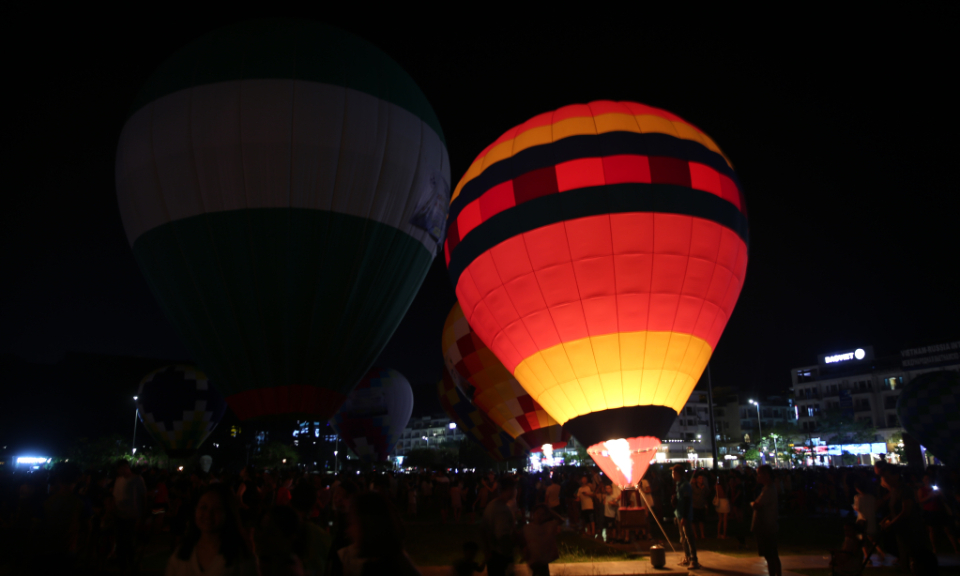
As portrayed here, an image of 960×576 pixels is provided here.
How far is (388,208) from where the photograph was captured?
11555mm

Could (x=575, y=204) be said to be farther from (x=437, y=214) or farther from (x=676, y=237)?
(x=437, y=214)

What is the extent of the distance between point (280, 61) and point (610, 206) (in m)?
6.52

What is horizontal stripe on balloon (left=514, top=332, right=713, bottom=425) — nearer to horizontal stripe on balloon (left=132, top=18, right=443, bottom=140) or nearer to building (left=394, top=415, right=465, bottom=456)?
horizontal stripe on balloon (left=132, top=18, right=443, bottom=140)

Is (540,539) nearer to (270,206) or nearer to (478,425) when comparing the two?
(270,206)

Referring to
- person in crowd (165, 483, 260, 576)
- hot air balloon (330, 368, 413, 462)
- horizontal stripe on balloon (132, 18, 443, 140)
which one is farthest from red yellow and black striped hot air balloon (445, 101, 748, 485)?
hot air balloon (330, 368, 413, 462)

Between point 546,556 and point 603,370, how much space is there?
422 centimetres

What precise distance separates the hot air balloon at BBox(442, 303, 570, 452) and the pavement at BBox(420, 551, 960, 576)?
9952mm

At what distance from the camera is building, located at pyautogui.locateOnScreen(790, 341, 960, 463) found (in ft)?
196

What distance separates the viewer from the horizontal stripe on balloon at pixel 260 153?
1065cm

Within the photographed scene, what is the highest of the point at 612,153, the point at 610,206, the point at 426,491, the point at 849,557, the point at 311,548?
the point at 612,153

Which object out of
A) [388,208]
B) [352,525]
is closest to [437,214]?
[388,208]

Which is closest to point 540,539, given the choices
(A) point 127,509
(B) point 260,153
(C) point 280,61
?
(A) point 127,509

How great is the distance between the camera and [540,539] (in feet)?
16.5

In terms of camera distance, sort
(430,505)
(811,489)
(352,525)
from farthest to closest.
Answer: (430,505) → (811,489) → (352,525)
